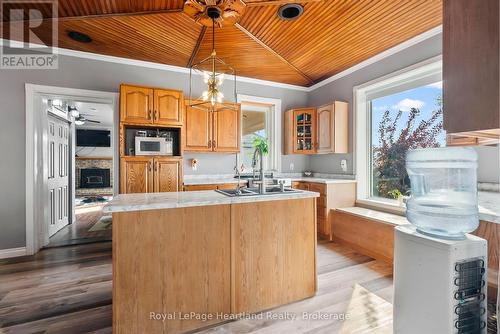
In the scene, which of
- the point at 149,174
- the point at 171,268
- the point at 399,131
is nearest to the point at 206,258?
the point at 171,268

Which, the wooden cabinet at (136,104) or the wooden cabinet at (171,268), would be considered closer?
the wooden cabinet at (171,268)

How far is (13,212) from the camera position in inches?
122

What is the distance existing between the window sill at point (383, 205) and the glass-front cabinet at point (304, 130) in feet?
4.22

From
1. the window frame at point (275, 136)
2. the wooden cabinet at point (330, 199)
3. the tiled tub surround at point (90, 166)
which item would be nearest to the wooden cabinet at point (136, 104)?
the window frame at point (275, 136)

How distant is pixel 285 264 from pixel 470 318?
1.22 metres

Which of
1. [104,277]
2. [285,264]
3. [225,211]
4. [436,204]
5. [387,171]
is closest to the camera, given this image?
[436,204]

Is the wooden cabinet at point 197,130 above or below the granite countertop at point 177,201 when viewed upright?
above

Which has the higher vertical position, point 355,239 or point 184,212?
point 184,212

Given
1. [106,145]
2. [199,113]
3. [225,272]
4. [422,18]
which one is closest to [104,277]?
[225,272]

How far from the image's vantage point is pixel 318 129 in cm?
434

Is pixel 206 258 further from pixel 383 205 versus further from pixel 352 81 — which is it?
pixel 352 81

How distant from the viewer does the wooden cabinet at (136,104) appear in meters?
3.20

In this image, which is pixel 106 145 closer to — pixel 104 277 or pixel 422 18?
pixel 104 277

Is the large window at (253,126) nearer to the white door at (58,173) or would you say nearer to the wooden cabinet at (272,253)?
the wooden cabinet at (272,253)
